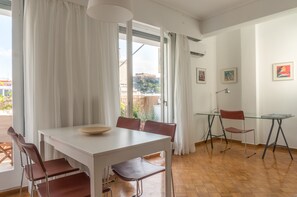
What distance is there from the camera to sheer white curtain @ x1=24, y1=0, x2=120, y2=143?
2.22 meters

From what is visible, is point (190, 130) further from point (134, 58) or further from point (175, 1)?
point (175, 1)

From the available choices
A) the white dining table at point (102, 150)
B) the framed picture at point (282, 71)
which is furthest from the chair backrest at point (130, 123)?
the framed picture at point (282, 71)

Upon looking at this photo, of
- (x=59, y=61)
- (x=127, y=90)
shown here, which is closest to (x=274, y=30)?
(x=127, y=90)

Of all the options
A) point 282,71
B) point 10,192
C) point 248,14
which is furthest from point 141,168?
point 282,71

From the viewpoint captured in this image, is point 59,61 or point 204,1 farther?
point 204,1

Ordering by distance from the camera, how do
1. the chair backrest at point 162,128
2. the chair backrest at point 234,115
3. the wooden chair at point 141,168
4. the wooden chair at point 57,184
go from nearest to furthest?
the wooden chair at point 57,184 → the wooden chair at point 141,168 → the chair backrest at point 162,128 → the chair backrest at point 234,115

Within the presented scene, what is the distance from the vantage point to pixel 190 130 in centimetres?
395

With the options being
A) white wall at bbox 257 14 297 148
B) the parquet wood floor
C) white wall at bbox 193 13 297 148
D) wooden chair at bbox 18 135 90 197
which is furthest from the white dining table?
white wall at bbox 257 14 297 148

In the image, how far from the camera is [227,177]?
271 cm

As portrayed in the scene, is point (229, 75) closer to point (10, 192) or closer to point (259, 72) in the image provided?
point (259, 72)

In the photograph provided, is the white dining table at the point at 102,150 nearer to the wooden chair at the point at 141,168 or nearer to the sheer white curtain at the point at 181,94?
the wooden chair at the point at 141,168

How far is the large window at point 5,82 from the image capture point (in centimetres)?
231

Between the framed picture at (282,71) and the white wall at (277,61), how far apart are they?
0.23 ft

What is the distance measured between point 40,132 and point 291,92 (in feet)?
14.7
